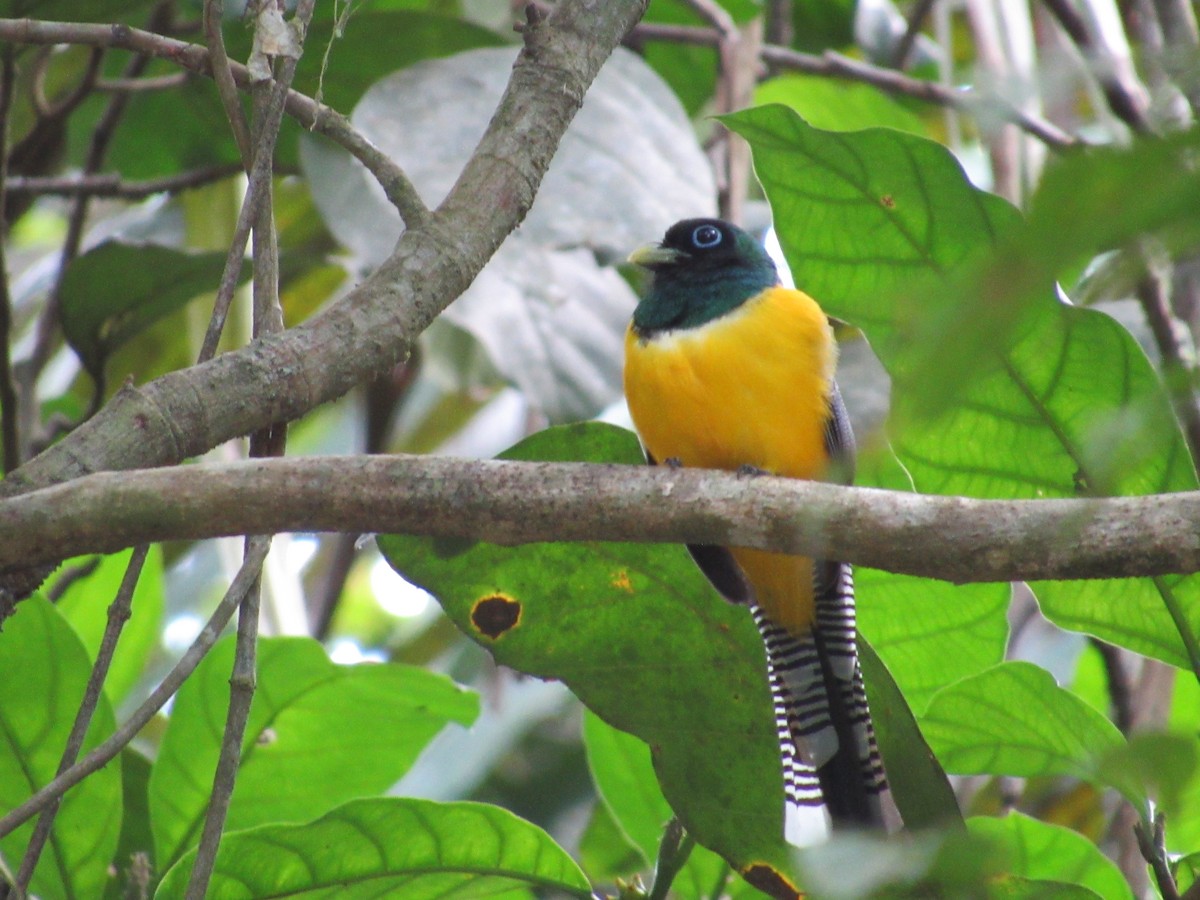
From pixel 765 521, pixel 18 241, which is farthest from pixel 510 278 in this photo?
pixel 18 241

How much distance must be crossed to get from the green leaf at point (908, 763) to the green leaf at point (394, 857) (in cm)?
50

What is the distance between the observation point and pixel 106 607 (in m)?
2.84

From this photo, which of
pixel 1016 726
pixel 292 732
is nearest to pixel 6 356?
pixel 292 732

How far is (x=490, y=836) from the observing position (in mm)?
2064

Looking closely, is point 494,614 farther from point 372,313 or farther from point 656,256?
point 656,256

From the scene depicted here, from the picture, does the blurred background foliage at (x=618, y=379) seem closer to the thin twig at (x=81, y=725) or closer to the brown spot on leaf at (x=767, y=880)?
the brown spot on leaf at (x=767, y=880)

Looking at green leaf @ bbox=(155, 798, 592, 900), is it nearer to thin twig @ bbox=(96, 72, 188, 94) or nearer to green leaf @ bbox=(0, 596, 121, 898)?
green leaf @ bbox=(0, 596, 121, 898)

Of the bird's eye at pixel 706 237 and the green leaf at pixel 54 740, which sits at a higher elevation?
the bird's eye at pixel 706 237

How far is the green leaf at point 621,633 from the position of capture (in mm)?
2105

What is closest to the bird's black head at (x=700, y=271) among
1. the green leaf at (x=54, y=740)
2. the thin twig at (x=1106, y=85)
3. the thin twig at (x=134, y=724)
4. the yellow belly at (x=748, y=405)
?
the yellow belly at (x=748, y=405)

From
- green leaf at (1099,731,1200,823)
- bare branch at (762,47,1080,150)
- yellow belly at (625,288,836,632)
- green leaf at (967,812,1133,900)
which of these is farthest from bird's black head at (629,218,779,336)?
green leaf at (1099,731,1200,823)

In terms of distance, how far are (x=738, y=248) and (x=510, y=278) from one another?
72cm

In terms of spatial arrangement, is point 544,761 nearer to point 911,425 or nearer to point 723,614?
point 723,614

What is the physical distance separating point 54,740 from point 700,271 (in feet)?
6.10
